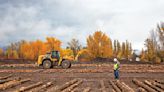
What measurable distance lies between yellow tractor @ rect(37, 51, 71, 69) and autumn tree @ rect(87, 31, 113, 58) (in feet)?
106

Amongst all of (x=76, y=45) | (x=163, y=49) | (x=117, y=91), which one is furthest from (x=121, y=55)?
(x=117, y=91)

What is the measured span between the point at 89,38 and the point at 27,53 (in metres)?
26.7

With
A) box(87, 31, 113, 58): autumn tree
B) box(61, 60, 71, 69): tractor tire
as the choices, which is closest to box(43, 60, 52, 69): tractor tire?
box(61, 60, 71, 69): tractor tire

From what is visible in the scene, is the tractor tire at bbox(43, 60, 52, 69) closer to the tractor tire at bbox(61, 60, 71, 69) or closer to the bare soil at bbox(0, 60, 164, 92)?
the tractor tire at bbox(61, 60, 71, 69)

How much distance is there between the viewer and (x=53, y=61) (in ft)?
104

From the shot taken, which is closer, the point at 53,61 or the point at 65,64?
the point at 65,64

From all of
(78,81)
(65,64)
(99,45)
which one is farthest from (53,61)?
(99,45)

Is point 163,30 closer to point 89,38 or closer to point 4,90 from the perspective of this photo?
point 89,38

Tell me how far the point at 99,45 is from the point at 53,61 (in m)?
33.2

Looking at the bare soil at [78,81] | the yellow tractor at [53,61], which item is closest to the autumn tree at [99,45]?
the yellow tractor at [53,61]

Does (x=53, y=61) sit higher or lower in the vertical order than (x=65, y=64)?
higher

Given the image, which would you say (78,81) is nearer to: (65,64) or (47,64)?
(65,64)

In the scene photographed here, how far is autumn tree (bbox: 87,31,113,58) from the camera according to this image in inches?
2511

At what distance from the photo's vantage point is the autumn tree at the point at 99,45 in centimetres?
6378
